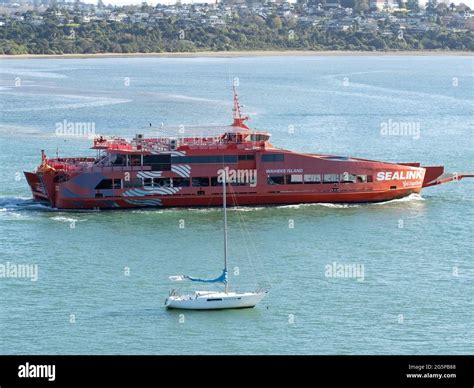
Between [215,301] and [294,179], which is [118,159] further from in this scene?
[215,301]

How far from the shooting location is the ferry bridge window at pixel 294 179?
2549 inches

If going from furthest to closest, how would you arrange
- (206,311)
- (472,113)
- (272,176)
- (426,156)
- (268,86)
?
(268,86) → (472,113) → (426,156) → (272,176) → (206,311)

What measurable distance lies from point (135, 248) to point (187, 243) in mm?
Result: 2399

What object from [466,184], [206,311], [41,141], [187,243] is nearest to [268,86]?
[41,141]

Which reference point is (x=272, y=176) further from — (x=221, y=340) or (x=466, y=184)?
(x=221, y=340)

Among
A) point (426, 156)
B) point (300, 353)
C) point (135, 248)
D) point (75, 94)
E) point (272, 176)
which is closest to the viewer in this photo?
point (300, 353)

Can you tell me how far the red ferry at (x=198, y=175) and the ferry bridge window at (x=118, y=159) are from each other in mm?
50

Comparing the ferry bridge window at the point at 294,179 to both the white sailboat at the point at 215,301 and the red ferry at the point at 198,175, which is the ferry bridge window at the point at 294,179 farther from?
the white sailboat at the point at 215,301

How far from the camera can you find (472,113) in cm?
11481

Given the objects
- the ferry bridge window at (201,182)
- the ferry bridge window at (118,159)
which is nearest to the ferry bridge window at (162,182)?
the ferry bridge window at (201,182)

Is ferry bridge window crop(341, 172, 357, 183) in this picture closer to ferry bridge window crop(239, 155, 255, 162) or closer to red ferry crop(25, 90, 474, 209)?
red ferry crop(25, 90, 474, 209)

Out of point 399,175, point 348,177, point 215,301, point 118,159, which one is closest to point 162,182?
point 118,159

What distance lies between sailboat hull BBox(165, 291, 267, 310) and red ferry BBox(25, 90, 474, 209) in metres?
19.7

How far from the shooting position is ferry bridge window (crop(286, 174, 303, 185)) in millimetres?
64750
